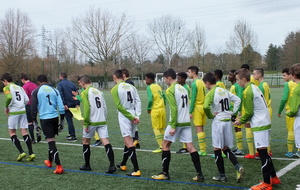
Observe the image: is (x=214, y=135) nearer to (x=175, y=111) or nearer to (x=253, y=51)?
(x=175, y=111)

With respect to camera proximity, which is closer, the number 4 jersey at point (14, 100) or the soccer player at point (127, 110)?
the soccer player at point (127, 110)

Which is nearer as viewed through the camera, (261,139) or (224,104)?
(261,139)

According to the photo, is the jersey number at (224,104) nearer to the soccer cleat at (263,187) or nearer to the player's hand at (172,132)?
the player's hand at (172,132)

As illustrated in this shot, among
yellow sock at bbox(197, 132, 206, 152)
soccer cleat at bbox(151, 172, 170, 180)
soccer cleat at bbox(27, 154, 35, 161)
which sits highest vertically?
yellow sock at bbox(197, 132, 206, 152)

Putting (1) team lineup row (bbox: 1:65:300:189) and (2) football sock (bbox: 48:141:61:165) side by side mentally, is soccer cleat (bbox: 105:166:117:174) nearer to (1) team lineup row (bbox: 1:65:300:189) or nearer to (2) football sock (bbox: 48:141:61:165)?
(1) team lineup row (bbox: 1:65:300:189)

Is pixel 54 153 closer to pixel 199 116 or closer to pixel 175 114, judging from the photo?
pixel 175 114

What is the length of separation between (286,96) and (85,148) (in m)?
4.68

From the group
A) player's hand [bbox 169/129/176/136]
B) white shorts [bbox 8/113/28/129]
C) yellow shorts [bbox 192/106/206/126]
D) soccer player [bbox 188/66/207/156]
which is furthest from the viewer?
white shorts [bbox 8/113/28/129]

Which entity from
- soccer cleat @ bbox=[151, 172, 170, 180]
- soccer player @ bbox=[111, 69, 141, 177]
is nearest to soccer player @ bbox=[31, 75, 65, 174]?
soccer player @ bbox=[111, 69, 141, 177]

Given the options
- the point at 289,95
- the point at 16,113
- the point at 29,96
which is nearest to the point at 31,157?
the point at 16,113

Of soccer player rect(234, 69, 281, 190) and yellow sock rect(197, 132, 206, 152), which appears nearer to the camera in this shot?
soccer player rect(234, 69, 281, 190)

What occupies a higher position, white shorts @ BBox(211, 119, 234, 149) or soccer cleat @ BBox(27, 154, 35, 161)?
white shorts @ BBox(211, 119, 234, 149)

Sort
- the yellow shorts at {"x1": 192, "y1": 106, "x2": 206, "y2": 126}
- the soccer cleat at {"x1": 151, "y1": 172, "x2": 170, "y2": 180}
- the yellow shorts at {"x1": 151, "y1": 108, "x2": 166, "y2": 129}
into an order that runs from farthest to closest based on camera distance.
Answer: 1. the yellow shorts at {"x1": 151, "y1": 108, "x2": 166, "y2": 129}
2. the yellow shorts at {"x1": 192, "y1": 106, "x2": 206, "y2": 126}
3. the soccer cleat at {"x1": 151, "y1": 172, "x2": 170, "y2": 180}

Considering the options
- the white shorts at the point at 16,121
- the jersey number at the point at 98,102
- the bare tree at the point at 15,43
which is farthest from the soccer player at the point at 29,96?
the bare tree at the point at 15,43
